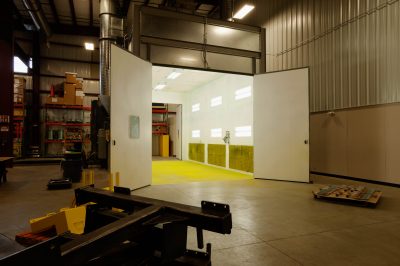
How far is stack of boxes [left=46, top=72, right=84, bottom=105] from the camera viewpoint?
36.6 ft

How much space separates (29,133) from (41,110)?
48.8 inches

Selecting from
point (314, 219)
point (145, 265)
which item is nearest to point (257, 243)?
point (314, 219)

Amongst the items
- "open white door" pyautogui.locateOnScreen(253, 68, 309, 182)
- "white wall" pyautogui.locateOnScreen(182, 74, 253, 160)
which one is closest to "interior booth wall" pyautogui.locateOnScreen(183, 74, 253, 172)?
"white wall" pyautogui.locateOnScreen(182, 74, 253, 160)

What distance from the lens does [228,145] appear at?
8.88 m

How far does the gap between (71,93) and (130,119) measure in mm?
7841

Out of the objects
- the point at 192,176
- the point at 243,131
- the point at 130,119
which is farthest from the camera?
the point at 243,131

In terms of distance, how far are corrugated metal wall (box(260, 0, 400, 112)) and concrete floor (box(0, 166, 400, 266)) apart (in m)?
2.18

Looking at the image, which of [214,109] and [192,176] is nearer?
[192,176]

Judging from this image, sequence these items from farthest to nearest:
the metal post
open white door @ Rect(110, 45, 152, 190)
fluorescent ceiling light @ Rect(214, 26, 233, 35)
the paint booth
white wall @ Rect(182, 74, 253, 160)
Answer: the metal post < white wall @ Rect(182, 74, 253, 160) < fluorescent ceiling light @ Rect(214, 26, 233, 35) < the paint booth < open white door @ Rect(110, 45, 152, 190)

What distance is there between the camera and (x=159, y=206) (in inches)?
62.8

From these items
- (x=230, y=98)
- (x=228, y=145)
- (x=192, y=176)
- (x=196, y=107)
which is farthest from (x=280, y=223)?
(x=196, y=107)

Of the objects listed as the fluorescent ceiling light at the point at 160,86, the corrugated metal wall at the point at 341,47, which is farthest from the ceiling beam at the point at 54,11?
the corrugated metal wall at the point at 341,47

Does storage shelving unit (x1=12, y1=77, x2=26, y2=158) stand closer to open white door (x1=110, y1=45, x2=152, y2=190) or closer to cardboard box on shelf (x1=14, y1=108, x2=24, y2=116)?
cardboard box on shelf (x1=14, y1=108, x2=24, y2=116)

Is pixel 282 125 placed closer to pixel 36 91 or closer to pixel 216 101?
pixel 216 101
